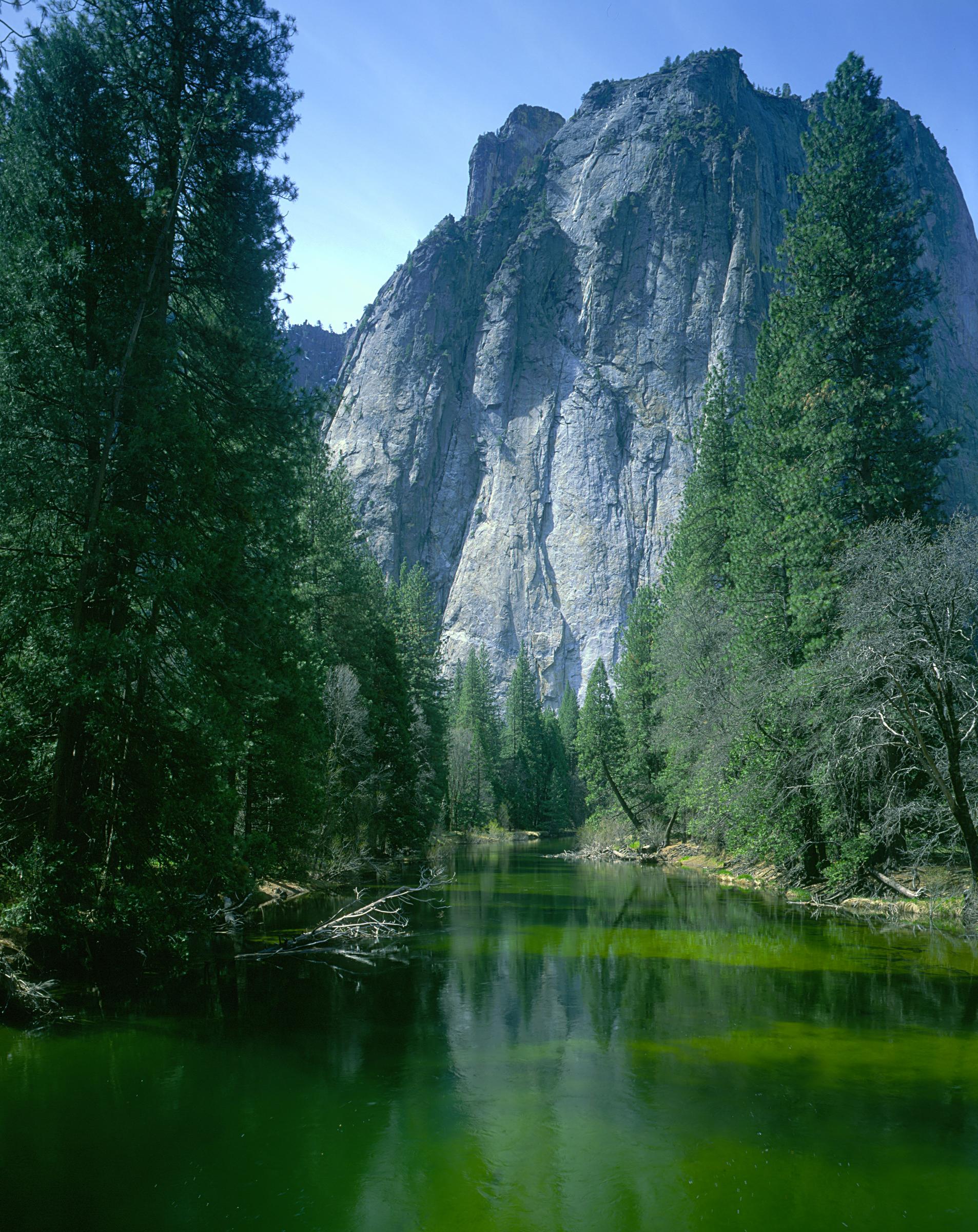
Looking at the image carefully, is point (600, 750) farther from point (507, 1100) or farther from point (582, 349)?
point (582, 349)

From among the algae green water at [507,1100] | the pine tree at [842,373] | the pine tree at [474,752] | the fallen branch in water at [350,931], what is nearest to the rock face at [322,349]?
the pine tree at [474,752]

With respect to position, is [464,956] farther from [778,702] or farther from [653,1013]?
[778,702]

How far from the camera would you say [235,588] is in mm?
11734

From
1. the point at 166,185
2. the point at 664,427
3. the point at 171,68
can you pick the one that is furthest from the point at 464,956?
the point at 664,427

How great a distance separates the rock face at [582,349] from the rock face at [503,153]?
50.2 feet

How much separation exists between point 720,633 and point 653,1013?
749 inches

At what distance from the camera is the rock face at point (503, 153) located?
465 feet

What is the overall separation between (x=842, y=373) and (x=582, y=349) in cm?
9475

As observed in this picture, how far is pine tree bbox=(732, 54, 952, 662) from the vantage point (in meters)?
19.3

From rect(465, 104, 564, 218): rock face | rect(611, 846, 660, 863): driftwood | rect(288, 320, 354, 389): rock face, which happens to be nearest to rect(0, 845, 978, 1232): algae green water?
rect(611, 846, 660, 863): driftwood

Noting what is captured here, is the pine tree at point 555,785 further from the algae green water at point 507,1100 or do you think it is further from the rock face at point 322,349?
the rock face at point 322,349

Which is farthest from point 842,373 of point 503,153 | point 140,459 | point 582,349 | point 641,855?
point 503,153

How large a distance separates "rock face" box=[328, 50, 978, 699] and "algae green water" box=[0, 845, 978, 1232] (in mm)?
82968

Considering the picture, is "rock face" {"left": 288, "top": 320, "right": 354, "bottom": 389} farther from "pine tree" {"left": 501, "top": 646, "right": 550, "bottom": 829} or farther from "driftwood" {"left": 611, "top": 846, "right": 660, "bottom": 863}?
"driftwood" {"left": 611, "top": 846, "right": 660, "bottom": 863}
